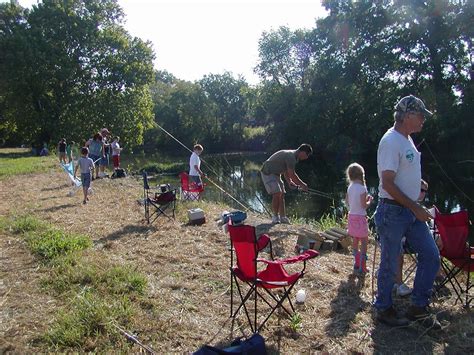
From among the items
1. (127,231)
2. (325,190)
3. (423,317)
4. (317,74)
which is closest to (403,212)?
(423,317)

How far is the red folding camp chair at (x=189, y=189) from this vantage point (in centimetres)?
1130

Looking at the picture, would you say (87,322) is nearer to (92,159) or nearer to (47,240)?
(47,240)

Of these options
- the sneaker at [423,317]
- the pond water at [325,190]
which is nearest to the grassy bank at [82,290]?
the sneaker at [423,317]

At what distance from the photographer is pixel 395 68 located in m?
32.0

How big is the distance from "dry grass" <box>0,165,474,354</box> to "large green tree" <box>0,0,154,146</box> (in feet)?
86.5

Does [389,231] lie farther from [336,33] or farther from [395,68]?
[336,33]

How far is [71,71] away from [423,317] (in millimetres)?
32007

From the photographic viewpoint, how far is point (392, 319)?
12.9 feet

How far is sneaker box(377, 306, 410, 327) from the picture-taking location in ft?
12.9

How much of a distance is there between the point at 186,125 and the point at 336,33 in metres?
24.7

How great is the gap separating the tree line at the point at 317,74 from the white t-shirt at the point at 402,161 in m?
26.9

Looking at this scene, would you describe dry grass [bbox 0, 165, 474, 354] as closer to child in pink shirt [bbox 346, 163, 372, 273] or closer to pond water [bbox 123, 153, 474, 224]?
child in pink shirt [bbox 346, 163, 372, 273]

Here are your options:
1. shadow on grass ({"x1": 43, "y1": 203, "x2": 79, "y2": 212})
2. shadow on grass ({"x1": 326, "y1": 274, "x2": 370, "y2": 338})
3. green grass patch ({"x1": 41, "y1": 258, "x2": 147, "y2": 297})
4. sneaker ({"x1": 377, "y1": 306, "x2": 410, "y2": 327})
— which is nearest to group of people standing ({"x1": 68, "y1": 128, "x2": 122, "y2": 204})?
shadow on grass ({"x1": 43, "y1": 203, "x2": 79, "y2": 212})

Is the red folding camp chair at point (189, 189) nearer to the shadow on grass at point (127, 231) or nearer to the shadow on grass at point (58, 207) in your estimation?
the shadow on grass at point (58, 207)
